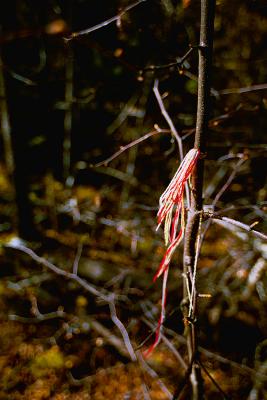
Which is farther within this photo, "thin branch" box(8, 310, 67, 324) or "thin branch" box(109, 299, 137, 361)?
"thin branch" box(8, 310, 67, 324)

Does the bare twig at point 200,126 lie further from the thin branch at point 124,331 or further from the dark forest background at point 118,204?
the thin branch at point 124,331

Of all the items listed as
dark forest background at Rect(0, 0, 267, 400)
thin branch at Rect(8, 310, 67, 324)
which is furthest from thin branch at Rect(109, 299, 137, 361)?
thin branch at Rect(8, 310, 67, 324)

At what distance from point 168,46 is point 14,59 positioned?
2387 mm

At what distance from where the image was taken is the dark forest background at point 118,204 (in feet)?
8.68

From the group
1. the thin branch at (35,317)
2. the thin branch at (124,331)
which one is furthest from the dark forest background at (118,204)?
the thin branch at (124,331)

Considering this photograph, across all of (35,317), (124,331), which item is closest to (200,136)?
(124,331)

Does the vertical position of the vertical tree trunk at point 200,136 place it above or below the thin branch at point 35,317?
above

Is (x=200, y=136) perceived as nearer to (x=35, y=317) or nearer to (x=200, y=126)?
(x=200, y=126)

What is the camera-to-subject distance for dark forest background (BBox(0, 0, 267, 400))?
2646 mm

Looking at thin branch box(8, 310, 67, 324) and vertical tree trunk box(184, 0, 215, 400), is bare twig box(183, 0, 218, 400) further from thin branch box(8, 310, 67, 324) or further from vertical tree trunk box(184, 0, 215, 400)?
thin branch box(8, 310, 67, 324)

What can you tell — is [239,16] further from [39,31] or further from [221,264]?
[39,31]

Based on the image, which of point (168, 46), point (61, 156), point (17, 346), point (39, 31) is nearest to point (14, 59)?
point (61, 156)

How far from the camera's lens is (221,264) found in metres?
3.11

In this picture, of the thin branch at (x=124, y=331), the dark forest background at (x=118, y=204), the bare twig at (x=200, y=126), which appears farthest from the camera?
the dark forest background at (x=118, y=204)
